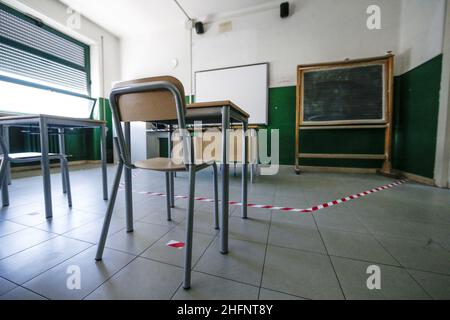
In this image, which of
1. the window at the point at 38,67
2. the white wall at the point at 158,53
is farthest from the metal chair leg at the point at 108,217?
the white wall at the point at 158,53

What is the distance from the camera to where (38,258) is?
3.01 ft

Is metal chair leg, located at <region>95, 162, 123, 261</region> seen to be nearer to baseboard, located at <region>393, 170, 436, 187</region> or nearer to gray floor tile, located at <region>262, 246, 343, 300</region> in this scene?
gray floor tile, located at <region>262, 246, 343, 300</region>

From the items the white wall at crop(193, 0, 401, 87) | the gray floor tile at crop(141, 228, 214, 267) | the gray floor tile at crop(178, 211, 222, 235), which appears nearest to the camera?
the gray floor tile at crop(141, 228, 214, 267)

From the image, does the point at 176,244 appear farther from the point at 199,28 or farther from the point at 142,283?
the point at 199,28

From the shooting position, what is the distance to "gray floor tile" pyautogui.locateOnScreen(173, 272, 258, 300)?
69 centimetres

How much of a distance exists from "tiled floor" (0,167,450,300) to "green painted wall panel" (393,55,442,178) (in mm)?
1196

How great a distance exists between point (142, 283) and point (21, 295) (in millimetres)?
411

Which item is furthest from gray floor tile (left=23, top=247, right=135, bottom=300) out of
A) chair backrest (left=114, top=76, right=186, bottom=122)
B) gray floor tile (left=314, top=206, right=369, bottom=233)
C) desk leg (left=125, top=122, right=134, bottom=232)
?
gray floor tile (left=314, top=206, right=369, bottom=233)

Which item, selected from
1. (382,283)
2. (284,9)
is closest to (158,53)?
(284,9)
